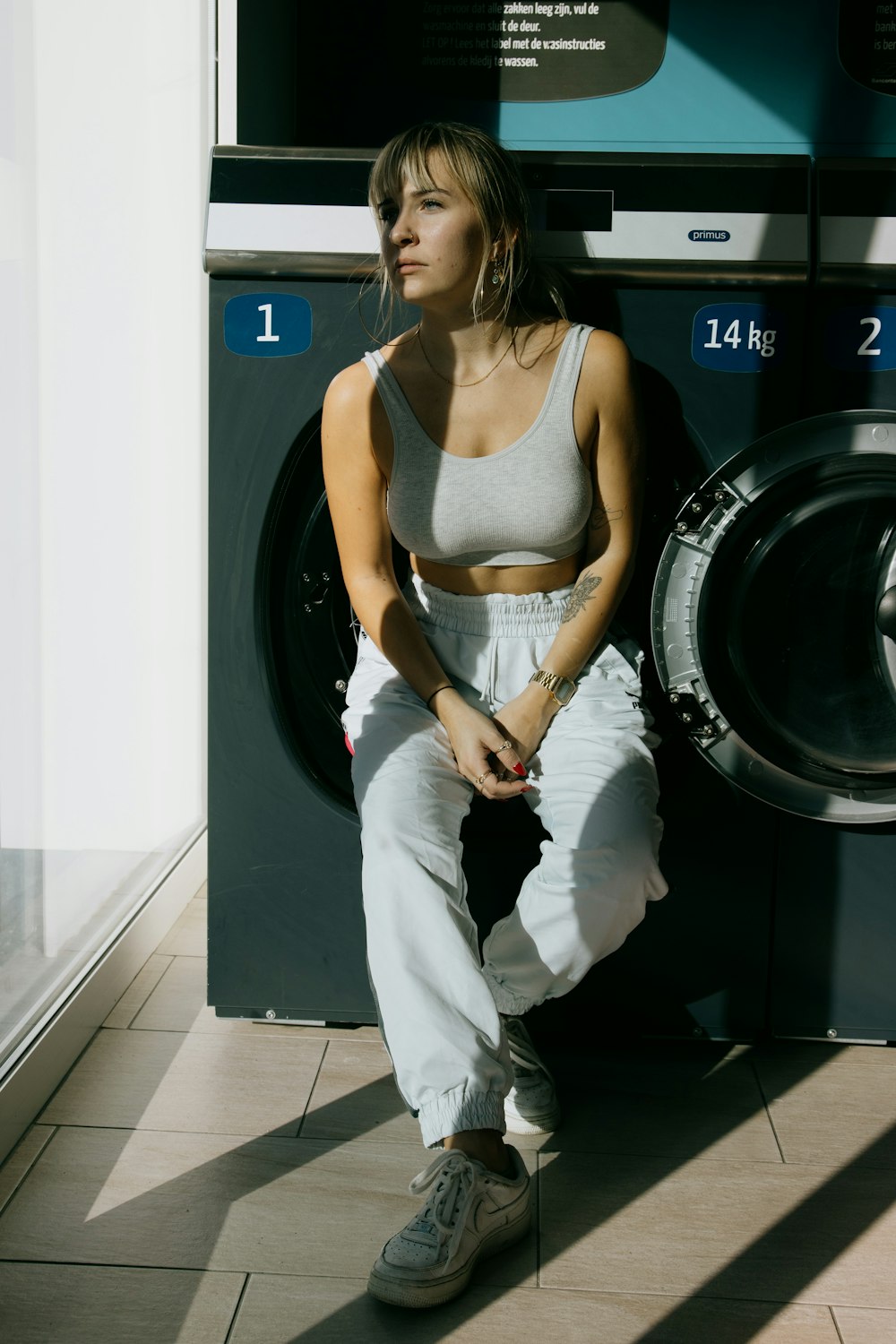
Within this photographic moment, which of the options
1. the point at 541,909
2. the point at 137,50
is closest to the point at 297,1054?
the point at 541,909

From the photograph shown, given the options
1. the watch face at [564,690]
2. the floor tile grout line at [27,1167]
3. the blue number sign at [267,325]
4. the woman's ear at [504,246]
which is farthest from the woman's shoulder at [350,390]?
the floor tile grout line at [27,1167]

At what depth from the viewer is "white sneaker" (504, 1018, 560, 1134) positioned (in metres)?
1.47

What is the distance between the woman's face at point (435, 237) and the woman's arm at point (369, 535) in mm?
132

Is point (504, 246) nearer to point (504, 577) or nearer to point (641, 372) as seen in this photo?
point (641, 372)

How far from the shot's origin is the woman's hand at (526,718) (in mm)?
1438

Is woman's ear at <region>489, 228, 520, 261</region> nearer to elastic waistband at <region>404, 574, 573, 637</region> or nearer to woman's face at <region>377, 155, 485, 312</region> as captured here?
woman's face at <region>377, 155, 485, 312</region>

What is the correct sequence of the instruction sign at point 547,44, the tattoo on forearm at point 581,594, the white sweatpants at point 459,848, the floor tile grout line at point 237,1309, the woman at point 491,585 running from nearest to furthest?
1. the floor tile grout line at point 237,1309
2. the white sweatpants at point 459,848
3. the woman at point 491,585
4. the tattoo on forearm at point 581,594
5. the instruction sign at point 547,44

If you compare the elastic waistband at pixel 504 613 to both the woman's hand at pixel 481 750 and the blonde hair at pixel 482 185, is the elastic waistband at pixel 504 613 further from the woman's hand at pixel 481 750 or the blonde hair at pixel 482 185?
the blonde hair at pixel 482 185

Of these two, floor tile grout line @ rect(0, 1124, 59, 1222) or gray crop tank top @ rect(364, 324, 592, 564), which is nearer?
floor tile grout line @ rect(0, 1124, 59, 1222)

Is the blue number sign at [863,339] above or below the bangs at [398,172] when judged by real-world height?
below

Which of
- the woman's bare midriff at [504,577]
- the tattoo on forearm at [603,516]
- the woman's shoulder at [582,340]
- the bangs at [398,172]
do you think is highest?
the bangs at [398,172]

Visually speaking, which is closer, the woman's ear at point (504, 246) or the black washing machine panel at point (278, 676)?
the woman's ear at point (504, 246)

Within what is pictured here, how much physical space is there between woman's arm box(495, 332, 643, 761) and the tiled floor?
0.50 meters

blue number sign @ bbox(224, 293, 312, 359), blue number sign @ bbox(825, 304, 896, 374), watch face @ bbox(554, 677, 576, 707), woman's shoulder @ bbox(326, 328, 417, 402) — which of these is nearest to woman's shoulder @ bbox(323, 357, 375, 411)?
woman's shoulder @ bbox(326, 328, 417, 402)
